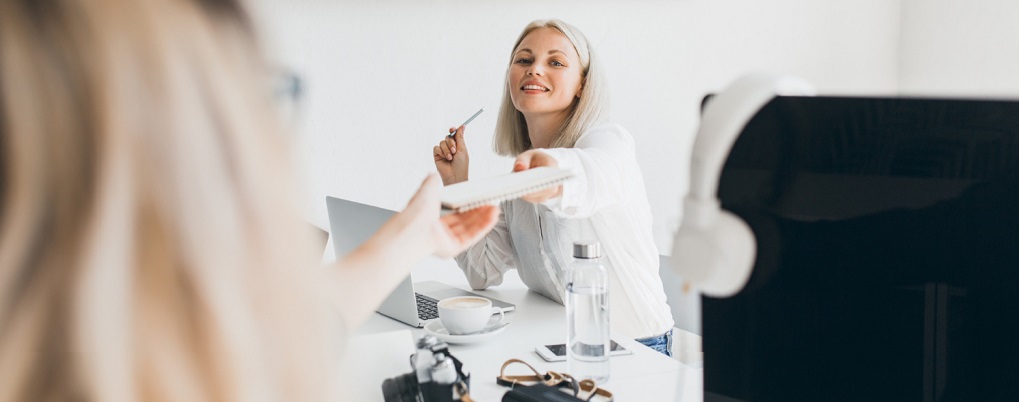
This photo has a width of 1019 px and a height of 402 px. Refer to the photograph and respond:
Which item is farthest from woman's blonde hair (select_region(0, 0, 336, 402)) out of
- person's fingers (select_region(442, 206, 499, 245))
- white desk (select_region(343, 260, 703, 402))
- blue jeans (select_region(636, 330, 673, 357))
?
blue jeans (select_region(636, 330, 673, 357))

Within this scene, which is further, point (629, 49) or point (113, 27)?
point (629, 49)

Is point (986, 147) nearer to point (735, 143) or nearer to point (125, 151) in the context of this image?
point (735, 143)

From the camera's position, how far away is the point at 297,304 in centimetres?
44

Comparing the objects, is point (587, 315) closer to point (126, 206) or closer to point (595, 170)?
point (595, 170)

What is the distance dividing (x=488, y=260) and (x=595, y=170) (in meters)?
0.54

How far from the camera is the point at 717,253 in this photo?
63cm

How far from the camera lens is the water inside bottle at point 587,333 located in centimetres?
120

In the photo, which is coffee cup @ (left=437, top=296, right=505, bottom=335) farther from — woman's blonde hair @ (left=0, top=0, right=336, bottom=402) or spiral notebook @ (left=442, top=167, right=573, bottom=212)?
woman's blonde hair @ (left=0, top=0, right=336, bottom=402)

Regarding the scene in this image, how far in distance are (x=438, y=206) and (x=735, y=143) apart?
48 cm

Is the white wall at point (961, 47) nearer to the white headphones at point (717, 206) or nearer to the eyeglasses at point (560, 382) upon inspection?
the eyeglasses at point (560, 382)

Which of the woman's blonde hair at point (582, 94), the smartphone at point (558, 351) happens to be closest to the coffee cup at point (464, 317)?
the smartphone at point (558, 351)

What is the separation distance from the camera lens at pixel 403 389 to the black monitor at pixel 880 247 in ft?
1.51

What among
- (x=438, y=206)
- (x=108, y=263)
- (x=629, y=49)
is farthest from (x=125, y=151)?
(x=629, y=49)

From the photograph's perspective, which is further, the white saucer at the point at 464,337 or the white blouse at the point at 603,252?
the white blouse at the point at 603,252
